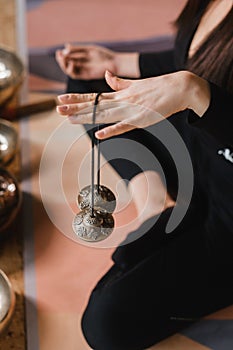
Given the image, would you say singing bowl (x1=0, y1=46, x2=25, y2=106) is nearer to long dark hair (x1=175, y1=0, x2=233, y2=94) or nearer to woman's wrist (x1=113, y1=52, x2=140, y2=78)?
woman's wrist (x1=113, y1=52, x2=140, y2=78)

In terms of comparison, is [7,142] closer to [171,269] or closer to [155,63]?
[155,63]

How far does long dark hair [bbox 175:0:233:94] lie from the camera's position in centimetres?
95

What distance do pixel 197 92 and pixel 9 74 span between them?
0.65m

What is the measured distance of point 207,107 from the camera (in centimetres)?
82

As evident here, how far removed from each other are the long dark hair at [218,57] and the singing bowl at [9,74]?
45 cm

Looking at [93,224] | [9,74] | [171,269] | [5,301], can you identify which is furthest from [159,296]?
[9,74]

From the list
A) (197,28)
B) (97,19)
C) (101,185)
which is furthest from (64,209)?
(97,19)

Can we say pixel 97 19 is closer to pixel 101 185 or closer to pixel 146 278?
pixel 146 278

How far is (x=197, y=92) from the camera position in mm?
772

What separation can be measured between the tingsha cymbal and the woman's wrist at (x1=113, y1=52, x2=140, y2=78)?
0.62 meters

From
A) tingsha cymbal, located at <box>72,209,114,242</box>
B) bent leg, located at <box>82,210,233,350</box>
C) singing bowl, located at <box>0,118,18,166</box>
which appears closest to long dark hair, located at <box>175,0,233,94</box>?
bent leg, located at <box>82,210,233,350</box>

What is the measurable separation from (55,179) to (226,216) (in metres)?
0.34

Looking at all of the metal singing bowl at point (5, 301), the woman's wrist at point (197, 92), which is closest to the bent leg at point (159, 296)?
the metal singing bowl at point (5, 301)

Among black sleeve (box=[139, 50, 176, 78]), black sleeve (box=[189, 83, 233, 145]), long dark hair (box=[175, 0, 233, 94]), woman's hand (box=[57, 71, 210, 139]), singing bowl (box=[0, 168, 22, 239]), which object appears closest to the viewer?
woman's hand (box=[57, 71, 210, 139])
